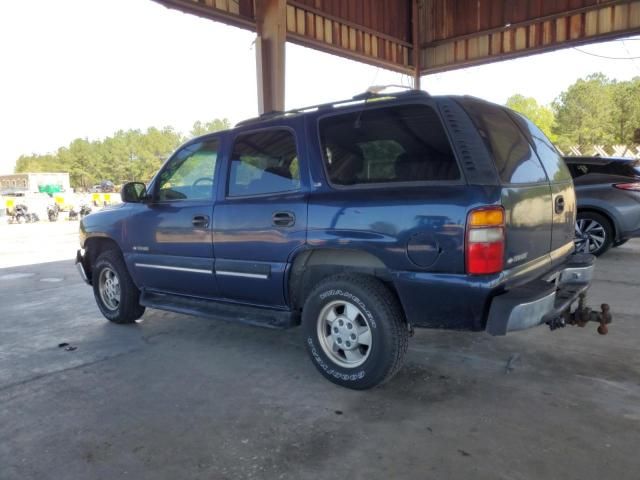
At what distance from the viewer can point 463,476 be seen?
2.33 metres

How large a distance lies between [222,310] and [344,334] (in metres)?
1.21

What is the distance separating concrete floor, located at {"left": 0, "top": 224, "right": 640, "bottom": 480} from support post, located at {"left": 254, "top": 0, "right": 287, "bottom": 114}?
19.8ft

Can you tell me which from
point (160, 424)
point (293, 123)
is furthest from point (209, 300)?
point (293, 123)

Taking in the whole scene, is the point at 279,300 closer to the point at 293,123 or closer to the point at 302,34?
the point at 293,123

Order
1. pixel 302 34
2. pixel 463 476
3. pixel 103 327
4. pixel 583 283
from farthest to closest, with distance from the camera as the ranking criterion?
1. pixel 302 34
2. pixel 103 327
3. pixel 583 283
4. pixel 463 476

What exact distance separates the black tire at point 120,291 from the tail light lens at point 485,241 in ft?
11.7

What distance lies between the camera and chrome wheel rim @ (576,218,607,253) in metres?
7.73

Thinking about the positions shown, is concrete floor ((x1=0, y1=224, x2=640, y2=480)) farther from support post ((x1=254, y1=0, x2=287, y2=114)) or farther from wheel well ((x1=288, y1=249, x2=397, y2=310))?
support post ((x1=254, y1=0, x2=287, y2=114))

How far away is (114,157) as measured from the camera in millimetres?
93500

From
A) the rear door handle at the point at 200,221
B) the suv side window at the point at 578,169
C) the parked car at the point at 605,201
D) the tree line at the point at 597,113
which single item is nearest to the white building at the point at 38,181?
the tree line at the point at 597,113

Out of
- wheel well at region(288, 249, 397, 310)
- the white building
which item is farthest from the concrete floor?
the white building

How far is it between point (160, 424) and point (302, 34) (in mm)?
9544

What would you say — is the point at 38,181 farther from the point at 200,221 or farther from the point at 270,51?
the point at 200,221

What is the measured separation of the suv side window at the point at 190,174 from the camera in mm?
4203
